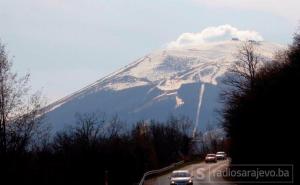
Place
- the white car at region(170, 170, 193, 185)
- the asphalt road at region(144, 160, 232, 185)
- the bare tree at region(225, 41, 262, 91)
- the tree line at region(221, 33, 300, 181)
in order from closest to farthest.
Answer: the tree line at region(221, 33, 300, 181) → the white car at region(170, 170, 193, 185) → the asphalt road at region(144, 160, 232, 185) → the bare tree at region(225, 41, 262, 91)

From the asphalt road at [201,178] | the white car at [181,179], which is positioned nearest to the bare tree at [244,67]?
the asphalt road at [201,178]

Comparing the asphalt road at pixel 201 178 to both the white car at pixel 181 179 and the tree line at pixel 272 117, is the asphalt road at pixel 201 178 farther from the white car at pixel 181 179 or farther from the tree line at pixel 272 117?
the white car at pixel 181 179

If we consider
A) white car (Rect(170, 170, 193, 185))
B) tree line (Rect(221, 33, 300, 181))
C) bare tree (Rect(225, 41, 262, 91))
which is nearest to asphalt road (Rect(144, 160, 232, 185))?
tree line (Rect(221, 33, 300, 181))

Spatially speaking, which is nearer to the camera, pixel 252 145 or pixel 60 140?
pixel 60 140

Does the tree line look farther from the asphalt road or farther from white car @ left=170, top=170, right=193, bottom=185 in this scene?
white car @ left=170, top=170, right=193, bottom=185

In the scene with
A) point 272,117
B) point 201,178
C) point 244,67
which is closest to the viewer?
point 272,117

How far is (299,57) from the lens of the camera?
38.1 metres

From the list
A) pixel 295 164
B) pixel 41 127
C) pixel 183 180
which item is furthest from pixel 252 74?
pixel 41 127

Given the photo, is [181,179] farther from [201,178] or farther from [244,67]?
[244,67]

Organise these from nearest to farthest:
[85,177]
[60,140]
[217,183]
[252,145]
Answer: [85,177] → [60,140] → [252,145] → [217,183]

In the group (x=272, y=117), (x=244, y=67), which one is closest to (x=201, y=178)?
(x=244, y=67)

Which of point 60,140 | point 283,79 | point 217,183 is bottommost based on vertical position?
point 217,183

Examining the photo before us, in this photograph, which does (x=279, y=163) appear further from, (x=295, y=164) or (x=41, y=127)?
(x=41, y=127)

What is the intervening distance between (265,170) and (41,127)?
66.8 ft
